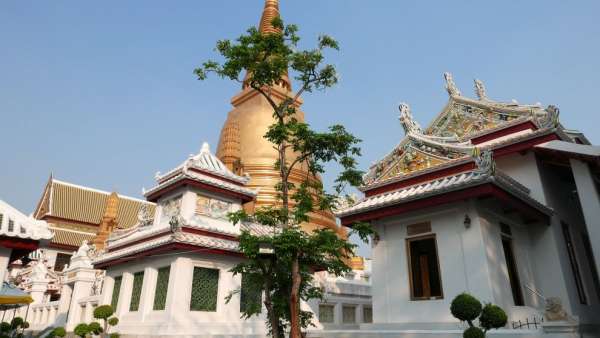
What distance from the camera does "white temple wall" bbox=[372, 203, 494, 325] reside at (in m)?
10.4

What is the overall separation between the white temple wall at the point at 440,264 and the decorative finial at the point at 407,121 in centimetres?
343

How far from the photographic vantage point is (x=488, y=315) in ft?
25.3

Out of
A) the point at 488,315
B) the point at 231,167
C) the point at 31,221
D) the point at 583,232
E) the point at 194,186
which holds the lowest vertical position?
the point at 488,315

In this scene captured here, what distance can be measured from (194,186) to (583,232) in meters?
14.0

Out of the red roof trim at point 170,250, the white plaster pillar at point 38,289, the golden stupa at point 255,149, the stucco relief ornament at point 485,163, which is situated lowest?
the white plaster pillar at point 38,289

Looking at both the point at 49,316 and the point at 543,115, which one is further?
the point at 49,316

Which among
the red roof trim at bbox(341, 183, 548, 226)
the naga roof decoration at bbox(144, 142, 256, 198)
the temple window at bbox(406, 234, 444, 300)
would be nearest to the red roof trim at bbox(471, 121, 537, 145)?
the red roof trim at bbox(341, 183, 548, 226)

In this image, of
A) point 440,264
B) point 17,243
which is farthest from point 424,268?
point 17,243

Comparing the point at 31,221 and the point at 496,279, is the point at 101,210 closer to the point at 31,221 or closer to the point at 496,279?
the point at 31,221

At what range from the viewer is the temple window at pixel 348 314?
1953 cm

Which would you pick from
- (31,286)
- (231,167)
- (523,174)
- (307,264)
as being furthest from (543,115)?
(31,286)

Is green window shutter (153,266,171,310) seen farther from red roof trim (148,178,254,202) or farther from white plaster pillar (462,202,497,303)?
white plaster pillar (462,202,497,303)

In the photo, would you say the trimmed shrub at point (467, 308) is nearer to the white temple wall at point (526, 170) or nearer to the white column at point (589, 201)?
the white column at point (589, 201)

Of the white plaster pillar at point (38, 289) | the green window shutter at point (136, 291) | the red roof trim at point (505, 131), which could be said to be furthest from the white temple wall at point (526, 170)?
the white plaster pillar at point (38, 289)
